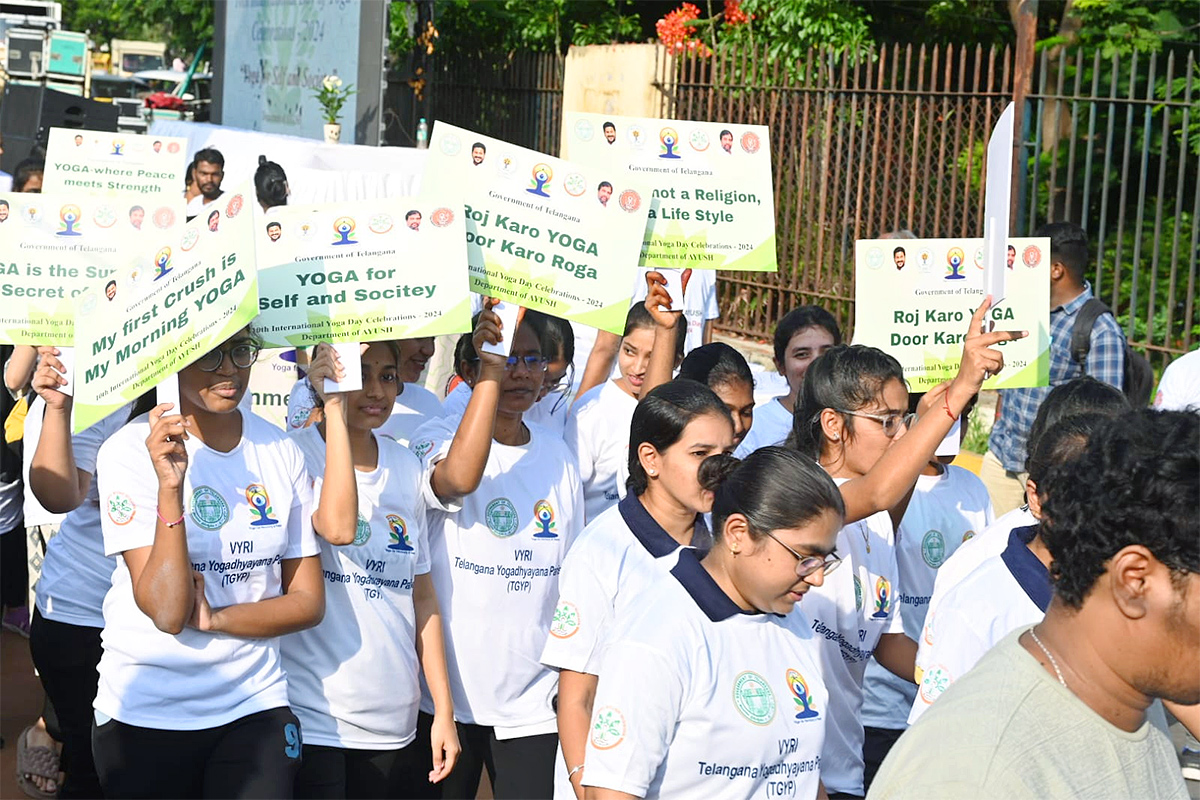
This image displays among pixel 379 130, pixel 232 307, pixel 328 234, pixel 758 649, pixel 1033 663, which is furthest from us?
pixel 379 130

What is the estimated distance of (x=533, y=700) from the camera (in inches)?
167

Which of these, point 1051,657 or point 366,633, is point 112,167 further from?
point 1051,657

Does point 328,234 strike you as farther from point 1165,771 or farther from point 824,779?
point 1165,771

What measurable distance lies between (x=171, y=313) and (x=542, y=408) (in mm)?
1855

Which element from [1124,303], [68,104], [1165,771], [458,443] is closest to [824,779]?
[458,443]

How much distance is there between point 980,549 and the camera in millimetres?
3691

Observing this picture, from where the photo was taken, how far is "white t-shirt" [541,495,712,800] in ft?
11.3

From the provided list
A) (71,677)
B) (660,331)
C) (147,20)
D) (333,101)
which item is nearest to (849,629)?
(660,331)

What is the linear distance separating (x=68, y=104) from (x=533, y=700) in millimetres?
11916

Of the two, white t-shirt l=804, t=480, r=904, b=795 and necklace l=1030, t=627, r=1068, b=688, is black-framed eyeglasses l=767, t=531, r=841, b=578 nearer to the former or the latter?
white t-shirt l=804, t=480, r=904, b=795

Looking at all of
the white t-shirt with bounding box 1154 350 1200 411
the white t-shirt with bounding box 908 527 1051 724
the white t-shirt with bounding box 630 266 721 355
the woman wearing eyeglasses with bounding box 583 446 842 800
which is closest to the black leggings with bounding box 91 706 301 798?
the woman wearing eyeglasses with bounding box 583 446 842 800

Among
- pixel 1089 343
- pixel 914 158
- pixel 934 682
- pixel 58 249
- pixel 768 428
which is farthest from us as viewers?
pixel 914 158

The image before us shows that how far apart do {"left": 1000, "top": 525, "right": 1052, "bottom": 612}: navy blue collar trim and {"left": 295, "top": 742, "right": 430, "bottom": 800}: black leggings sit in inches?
71.1

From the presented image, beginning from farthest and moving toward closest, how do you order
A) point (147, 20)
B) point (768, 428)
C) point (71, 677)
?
1. point (147, 20)
2. point (768, 428)
3. point (71, 677)
